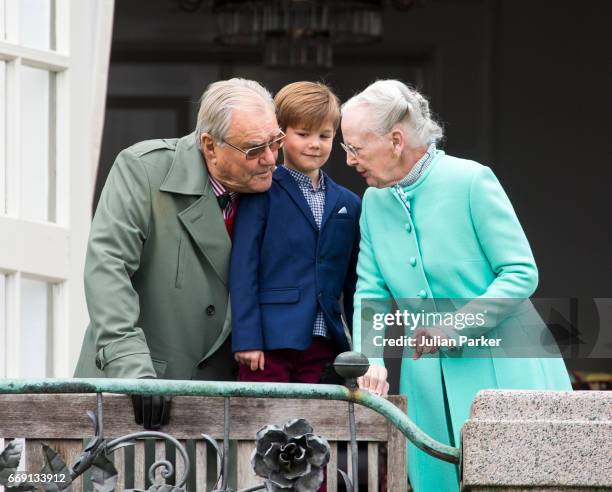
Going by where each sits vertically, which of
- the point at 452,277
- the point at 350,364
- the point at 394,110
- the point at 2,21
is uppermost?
the point at 2,21

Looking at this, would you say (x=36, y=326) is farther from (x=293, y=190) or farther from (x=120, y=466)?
(x=120, y=466)

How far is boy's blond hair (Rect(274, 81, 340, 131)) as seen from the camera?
4.40 m

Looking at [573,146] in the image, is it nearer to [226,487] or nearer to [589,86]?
[589,86]

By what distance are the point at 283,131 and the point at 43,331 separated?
1470mm

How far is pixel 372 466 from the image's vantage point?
393 centimetres

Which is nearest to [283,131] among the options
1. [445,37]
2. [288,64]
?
[288,64]

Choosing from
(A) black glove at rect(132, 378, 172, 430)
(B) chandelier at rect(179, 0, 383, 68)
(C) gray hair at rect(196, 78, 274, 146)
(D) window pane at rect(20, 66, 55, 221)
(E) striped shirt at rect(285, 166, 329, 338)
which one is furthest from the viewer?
(B) chandelier at rect(179, 0, 383, 68)

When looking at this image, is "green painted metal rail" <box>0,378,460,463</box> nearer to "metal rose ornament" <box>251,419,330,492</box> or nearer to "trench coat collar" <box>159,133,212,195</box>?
"metal rose ornament" <box>251,419,330,492</box>

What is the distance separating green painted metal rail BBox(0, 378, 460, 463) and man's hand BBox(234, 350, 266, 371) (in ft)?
1.68

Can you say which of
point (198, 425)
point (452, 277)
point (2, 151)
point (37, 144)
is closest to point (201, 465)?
point (198, 425)

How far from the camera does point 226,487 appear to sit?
3629 mm

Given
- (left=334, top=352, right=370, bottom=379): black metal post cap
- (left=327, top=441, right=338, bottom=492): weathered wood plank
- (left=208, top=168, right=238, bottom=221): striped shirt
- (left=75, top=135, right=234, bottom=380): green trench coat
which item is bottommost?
(left=327, top=441, right=338, bottom=492): weathered wood plank

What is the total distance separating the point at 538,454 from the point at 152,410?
0.91m

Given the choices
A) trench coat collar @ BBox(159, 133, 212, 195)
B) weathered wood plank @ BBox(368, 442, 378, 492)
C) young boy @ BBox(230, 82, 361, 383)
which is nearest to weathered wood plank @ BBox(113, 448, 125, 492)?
young boy @ BBox(230, 82, 361, 383)
